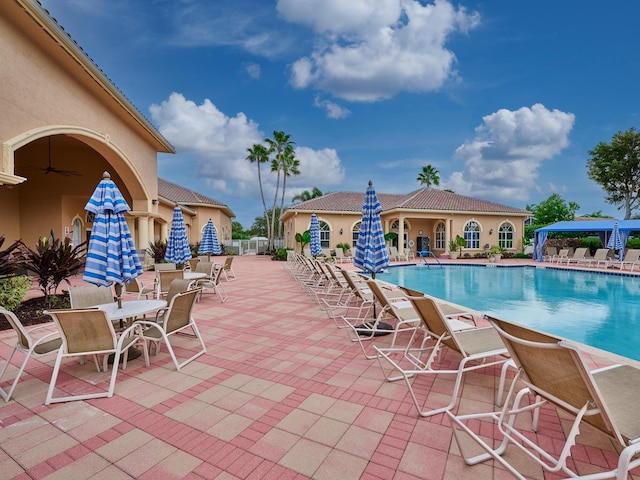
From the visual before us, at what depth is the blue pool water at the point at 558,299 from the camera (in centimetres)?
678

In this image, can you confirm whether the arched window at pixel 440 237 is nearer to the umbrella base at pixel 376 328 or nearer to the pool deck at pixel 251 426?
the umbrella base at pixel 376 328

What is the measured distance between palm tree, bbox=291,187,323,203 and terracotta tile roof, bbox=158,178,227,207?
13023 mm

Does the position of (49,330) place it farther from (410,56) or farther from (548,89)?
(548,89)

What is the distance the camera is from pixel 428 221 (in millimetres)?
27844

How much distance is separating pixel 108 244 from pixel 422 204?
23.1 metres

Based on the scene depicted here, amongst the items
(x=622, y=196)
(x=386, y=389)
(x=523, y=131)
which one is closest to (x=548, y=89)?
(x=523, y=131)

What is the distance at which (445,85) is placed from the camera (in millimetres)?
21938

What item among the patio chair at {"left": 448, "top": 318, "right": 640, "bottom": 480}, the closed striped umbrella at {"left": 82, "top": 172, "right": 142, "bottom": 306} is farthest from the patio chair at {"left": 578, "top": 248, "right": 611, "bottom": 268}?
the closed striped umbrella at {"left": 82, "top": 172, "right": 142, "bottom": 306}

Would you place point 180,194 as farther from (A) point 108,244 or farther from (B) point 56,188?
(A) point 108,244

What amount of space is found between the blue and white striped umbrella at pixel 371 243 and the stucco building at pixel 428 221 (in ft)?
57.2

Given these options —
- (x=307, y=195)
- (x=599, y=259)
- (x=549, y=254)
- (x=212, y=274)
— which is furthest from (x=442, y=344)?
(x=307, y=195)

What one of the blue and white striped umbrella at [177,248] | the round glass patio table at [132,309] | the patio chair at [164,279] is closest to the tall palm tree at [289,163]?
the blue and white striped umbrella at [177,248]

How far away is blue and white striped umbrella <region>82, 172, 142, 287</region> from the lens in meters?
→ 4.26

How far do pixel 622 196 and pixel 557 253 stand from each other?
15.1 m
